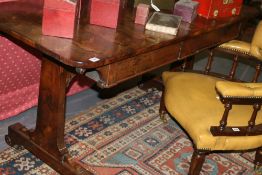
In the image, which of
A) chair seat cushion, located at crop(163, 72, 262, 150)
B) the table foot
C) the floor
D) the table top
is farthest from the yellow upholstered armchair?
the floor

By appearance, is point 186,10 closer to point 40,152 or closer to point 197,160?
point 197,160

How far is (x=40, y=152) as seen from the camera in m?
2.50

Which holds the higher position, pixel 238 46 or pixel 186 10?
pixel 186 10

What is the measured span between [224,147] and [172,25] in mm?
717

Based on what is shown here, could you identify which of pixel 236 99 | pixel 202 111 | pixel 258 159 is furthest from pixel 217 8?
pixel 258 159

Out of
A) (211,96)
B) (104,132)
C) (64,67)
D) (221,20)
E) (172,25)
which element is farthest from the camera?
(104,132)

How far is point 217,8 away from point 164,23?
58 cm

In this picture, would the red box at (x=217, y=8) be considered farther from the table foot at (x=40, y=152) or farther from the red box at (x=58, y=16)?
the table foot at (x=40, y=152)

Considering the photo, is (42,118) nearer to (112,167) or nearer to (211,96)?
(112,167)

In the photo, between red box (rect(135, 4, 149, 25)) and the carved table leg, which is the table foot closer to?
the carved table leg

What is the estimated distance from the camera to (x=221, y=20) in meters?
2.75

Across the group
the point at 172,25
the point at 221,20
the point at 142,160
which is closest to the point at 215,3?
the point at 221,20

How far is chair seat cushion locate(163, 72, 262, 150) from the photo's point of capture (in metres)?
2.26

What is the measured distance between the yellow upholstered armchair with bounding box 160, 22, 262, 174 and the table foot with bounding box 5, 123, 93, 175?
24.7 inches
